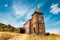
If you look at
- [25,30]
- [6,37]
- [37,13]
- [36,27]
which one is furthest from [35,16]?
[6,37]

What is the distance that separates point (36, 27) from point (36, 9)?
7.88 meters

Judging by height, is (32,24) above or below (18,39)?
above

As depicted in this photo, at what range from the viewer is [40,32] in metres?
33.8

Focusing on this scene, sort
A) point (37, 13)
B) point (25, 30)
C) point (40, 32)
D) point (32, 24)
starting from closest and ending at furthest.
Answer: point (40, 32) → point (37, 13) → point (32, 24) → point (25, 30)

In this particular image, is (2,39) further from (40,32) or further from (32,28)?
(32,28)

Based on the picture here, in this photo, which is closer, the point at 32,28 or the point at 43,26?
the point at 43,26

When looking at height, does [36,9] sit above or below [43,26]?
above

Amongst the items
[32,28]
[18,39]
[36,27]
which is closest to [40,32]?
[36,27]

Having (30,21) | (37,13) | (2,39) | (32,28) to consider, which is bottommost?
(2,39)

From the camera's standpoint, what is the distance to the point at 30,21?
39312 mm

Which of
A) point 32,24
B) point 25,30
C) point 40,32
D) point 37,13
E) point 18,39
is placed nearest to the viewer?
point 18,39

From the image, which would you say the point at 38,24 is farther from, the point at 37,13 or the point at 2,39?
the point at 2,39

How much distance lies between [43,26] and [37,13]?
16.2ft

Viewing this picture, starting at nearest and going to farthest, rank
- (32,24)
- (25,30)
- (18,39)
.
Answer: (18,39)
(32,24)
(25,30)
